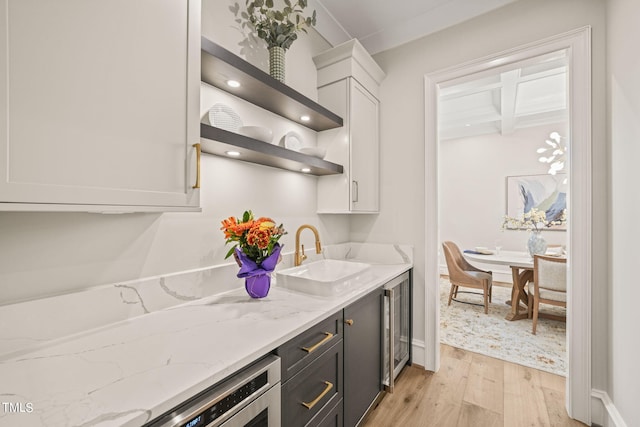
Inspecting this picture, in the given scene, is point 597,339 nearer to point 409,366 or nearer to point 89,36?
point 409,366

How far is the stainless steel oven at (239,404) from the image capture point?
2.28ft

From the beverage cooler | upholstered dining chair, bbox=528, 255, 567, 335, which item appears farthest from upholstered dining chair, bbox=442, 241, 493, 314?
the beverage cooler

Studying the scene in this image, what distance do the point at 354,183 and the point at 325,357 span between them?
1.28 m

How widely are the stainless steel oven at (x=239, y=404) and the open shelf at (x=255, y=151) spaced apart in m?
0.91

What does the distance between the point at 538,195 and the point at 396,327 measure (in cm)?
426

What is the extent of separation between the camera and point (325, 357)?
1229 mm

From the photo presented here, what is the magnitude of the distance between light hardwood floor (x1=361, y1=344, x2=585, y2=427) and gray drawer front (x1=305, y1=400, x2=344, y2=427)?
427 mm

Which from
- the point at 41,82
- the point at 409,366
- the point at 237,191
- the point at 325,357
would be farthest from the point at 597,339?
the point at 41,82

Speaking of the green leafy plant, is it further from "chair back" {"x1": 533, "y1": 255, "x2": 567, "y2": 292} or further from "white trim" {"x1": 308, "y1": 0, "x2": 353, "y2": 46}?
"chair back" {"x1": 533, "y1": 255, "x2": 567, "y2": 292}

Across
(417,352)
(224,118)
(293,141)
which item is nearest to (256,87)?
(224,118)

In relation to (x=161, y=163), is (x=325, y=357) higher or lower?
lower

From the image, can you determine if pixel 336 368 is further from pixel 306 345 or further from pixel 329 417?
pixel 306 345

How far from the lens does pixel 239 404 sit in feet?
2.69

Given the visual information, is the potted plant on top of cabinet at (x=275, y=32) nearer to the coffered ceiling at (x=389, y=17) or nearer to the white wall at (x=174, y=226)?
the white wall at (x=174, y=226)
